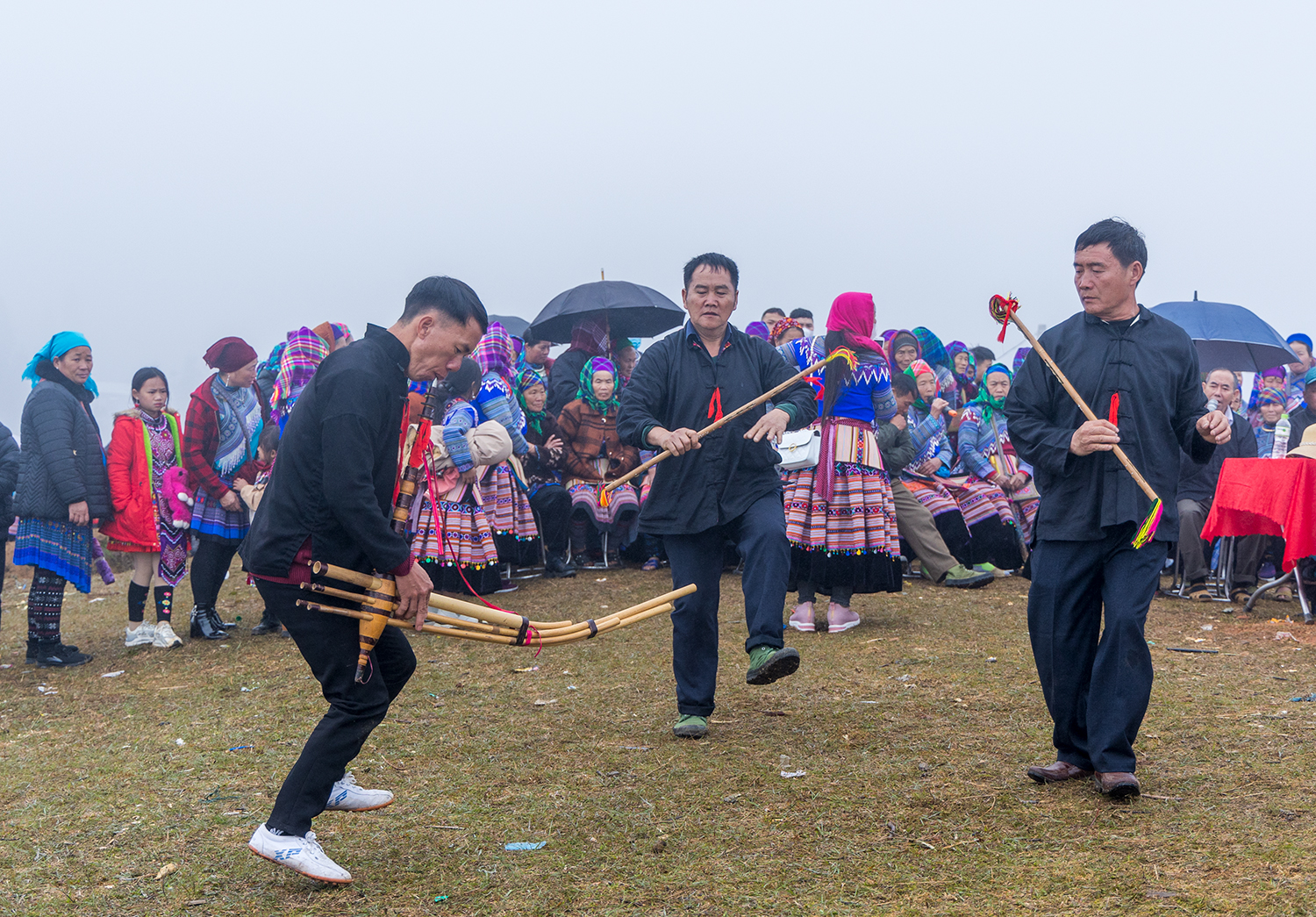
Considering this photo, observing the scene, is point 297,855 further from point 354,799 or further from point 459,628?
point 459,628

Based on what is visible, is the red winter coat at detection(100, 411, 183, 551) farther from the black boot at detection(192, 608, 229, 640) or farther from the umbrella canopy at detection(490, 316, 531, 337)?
the umbrella canopy at detection(490, 316, 531, 337)

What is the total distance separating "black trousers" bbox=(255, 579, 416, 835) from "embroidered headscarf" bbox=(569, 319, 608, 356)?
842 cm

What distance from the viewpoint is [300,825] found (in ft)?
10.9

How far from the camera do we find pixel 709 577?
16.6 ft

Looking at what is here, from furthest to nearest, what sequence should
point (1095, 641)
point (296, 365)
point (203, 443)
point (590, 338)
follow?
point (590, 338) < point (296, 365) < point (203, 443) < point (1095, 641)

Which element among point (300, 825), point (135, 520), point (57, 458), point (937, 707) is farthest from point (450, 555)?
point (300, 825)

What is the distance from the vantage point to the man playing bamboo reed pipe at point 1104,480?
395 centimetres

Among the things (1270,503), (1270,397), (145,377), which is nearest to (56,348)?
(145,377)

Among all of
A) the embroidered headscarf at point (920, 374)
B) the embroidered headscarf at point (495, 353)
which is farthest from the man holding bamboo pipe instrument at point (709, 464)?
the embroidered headscarf at point (495, 353)

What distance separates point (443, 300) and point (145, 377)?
5.66 meters

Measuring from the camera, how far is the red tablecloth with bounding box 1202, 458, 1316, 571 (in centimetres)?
767

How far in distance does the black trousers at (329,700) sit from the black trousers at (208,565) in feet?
16.6

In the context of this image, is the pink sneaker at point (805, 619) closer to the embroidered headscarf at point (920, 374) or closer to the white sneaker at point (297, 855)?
the embroidered headscarf at point (920, 374)

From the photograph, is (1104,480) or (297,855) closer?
(297,855)
